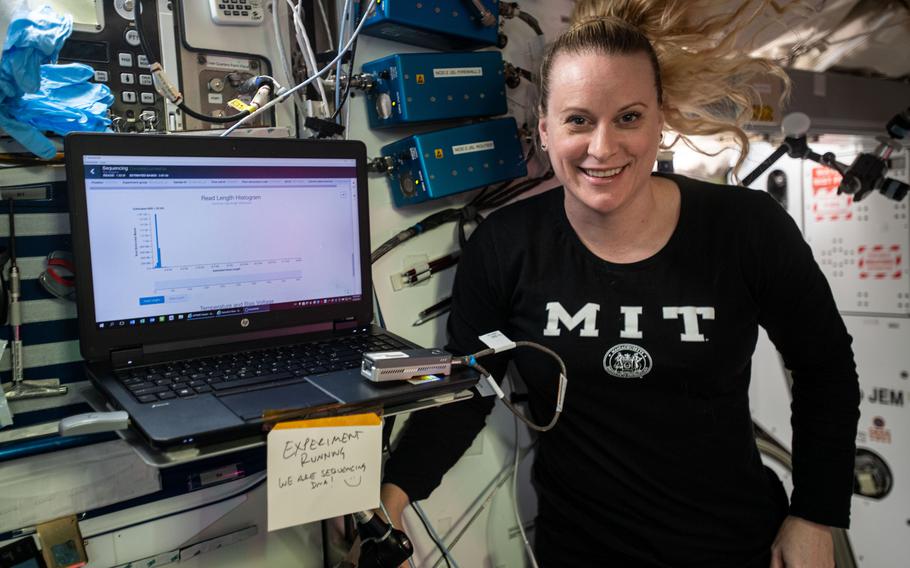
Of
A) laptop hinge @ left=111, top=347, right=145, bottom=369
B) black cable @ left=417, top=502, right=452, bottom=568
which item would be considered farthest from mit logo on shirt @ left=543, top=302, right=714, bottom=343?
laptop hinge @ left=111, top=347, right=145, bottom=369

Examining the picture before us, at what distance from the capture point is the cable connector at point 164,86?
0.90 meters

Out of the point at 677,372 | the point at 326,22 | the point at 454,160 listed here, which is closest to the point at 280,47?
the point at 326,22

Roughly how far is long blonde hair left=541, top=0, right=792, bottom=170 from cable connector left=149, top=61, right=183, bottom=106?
575 mm

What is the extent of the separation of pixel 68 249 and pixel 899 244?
2141mm

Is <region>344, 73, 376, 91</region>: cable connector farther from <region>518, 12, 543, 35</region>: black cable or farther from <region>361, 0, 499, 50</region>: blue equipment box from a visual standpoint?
<region>518, 12, 543, 35</region>: black cable

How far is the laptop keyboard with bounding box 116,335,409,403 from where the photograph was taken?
2.48ft

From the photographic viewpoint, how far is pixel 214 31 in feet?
3.27

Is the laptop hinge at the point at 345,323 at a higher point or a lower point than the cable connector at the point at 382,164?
lower

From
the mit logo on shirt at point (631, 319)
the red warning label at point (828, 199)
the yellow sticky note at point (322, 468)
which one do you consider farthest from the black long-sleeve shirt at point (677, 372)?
the red warning label at point (828, 199)

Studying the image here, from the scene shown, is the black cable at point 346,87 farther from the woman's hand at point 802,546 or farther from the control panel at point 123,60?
→ the woman's hand at point 802,546

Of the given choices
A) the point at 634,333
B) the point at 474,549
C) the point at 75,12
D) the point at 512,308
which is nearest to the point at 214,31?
the point at 75,12

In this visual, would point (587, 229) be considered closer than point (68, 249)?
No

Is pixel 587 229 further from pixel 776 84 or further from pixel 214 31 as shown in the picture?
pixel 776 84

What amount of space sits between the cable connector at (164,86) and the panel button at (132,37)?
4cm
